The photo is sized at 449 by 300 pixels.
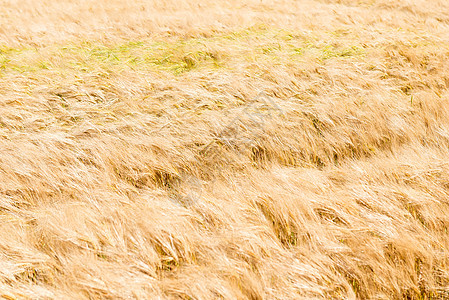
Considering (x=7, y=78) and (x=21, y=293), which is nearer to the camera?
(x=21, y=293)

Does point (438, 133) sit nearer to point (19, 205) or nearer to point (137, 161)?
point (137, 161)

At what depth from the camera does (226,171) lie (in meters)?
2.40

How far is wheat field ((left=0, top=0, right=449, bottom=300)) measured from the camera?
1574 millimetres

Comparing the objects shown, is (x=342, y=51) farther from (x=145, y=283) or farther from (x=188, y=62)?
(x=145, y=283)

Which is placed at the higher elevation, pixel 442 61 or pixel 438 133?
pixel 442 61

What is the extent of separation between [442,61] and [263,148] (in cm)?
313

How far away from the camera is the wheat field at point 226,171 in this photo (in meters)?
1.57

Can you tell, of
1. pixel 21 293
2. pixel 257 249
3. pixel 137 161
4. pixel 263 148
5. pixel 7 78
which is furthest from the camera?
pixel 7 78

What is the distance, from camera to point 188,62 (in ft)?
14.9

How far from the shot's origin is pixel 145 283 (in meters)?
1.48

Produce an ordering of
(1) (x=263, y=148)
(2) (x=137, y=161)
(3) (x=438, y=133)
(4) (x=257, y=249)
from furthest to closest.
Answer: (3) (x=438, y=133) < (1) (x=263, y=148) < (2) (x=137, y=161) < (4) (x=257, y=249)

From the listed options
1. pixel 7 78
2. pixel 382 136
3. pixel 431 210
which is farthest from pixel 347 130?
pixel 7 78

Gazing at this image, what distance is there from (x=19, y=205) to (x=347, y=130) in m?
2.38

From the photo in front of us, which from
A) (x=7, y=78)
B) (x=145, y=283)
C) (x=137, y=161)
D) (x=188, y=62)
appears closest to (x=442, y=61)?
(x=188, y=62)
